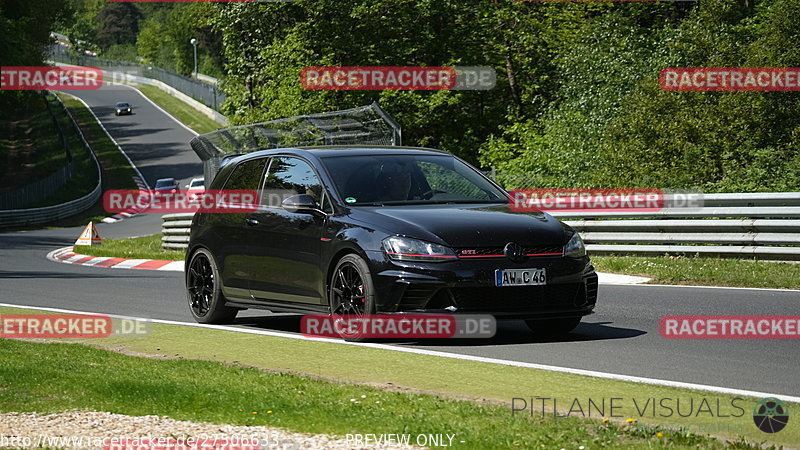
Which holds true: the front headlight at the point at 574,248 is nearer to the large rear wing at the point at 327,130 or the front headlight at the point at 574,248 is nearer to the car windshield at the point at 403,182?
the car windshield at the point at 403,182

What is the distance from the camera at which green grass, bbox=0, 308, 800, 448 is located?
6043 mm

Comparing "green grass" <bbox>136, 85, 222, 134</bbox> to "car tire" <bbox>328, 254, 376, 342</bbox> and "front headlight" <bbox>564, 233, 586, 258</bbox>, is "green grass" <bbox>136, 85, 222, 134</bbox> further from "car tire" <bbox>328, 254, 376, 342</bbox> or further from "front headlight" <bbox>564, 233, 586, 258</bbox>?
"front headlight" <bbox>564, 233, 586, 258</bbox>

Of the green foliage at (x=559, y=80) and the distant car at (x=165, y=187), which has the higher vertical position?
the green foliage at (x=559, y=80)

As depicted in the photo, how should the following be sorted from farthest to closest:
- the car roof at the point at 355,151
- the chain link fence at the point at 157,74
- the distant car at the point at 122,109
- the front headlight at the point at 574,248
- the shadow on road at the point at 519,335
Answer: the chain link fence at the point at 157,74
the distant car at the point at 122,109
the car roof at the point at 355,151
the shadow on road at the point at 519,335
the front headlight at the point at 574,248

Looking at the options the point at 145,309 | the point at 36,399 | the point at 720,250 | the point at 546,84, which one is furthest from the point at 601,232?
the point at 546,84

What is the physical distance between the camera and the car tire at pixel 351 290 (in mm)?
9742

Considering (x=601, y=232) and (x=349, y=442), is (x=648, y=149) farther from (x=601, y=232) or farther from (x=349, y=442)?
(x=349, y=442)

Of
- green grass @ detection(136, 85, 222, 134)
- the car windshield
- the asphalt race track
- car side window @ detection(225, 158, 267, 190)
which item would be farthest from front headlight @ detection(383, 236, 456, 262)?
green grass @ detection(136, 85, 222, 134)

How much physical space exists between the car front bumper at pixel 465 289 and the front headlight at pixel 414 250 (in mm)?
47

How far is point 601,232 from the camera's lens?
18812 millimetres

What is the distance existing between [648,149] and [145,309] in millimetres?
15174

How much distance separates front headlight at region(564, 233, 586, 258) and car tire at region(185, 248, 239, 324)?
3.69 metres

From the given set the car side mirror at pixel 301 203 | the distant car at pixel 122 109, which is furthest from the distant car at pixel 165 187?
the car side mirror at pixel 301 203

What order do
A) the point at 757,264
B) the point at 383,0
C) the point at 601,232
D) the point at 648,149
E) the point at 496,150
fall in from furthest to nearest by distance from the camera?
the point at 383,0 → the point at 496,150 → the point at 648,149 → the point at 601,232 → the point at 757,264
